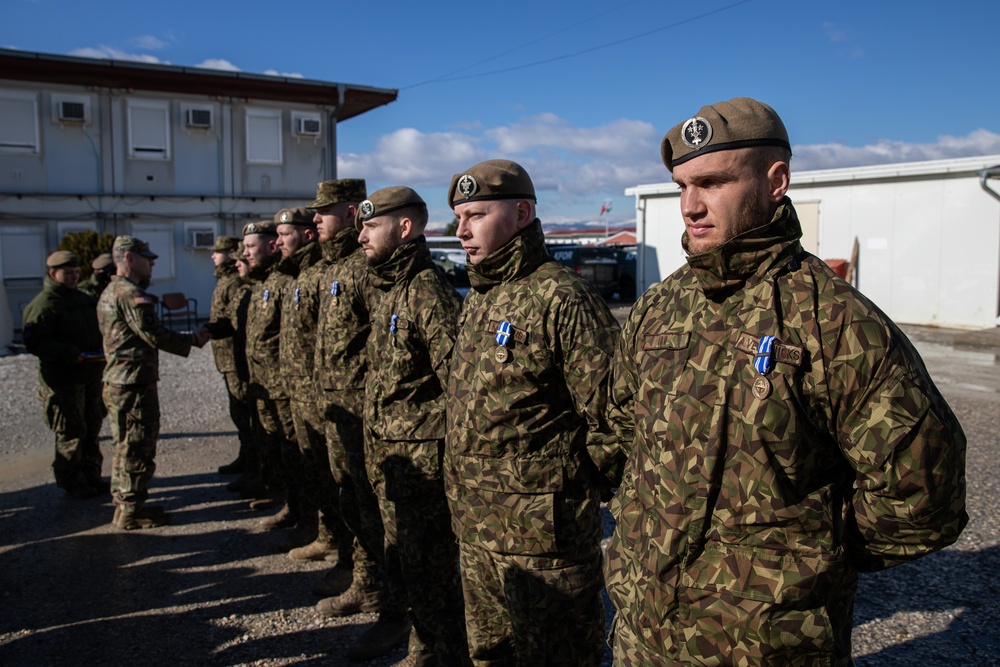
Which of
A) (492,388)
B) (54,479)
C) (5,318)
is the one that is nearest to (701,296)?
(492,388)

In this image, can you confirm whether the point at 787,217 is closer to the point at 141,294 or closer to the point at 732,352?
the point at 732,352

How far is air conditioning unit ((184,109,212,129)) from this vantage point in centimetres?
1803

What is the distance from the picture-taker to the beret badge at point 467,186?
2912mm

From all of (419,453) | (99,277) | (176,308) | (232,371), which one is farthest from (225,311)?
(176,308)

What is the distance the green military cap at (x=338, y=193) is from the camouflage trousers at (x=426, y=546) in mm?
1917

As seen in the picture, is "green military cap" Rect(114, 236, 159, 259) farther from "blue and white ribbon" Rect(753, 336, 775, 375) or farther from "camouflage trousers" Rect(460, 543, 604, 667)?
"blue and white ribbon" Rect(753, 336, 775, 375)

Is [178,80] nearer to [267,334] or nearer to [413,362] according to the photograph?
[267,334]

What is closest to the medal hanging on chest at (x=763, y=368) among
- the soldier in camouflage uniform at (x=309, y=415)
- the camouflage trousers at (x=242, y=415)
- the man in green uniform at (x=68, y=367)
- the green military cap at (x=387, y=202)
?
the green military cap at (x=387, y=202)

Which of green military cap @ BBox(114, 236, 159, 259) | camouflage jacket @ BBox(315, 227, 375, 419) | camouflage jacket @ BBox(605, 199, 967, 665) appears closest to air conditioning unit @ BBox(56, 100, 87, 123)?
green military cap @ BBox(114, 236, 159, 259)

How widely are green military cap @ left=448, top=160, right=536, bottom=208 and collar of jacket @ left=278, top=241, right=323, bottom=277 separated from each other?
2.66m

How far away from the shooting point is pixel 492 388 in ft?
8.87

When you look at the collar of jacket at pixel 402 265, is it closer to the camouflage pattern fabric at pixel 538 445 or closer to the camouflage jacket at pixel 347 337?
the camouflage jacket at pixel 347 337

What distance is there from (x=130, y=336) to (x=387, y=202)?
3103mm

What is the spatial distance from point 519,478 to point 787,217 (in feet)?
4.32
